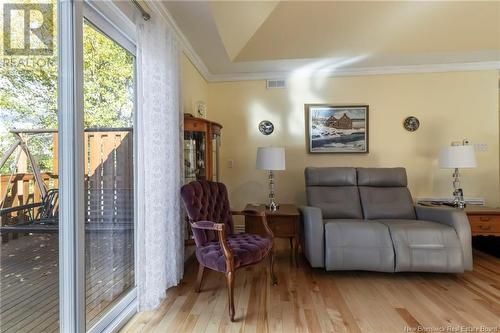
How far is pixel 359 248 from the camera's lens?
2428 mm

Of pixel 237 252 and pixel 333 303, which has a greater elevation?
pixel 237 252

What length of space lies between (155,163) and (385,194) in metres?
2.61

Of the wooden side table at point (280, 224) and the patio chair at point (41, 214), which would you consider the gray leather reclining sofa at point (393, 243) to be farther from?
the patio chair at point (41, 214)

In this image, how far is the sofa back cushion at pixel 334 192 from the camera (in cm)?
298

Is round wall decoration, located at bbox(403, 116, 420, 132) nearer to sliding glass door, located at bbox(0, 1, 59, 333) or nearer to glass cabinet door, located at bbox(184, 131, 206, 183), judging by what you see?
glass cabinet door, located at bbox(184, 131, 206, 183)

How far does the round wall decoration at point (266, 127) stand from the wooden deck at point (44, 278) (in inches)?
93.1

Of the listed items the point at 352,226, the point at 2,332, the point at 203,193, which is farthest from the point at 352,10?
the point at 2,332

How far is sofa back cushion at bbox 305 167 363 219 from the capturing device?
9.78ft

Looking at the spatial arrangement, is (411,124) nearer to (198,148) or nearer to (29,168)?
(198,148)

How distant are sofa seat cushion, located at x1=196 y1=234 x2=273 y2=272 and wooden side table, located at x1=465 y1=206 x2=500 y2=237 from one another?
227 centimetres

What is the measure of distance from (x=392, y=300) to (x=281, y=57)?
2.82 meters

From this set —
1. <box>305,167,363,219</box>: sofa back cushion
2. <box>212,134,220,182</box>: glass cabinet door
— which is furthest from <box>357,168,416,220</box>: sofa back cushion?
<box>212,134,220,182</box>: glass cabinet door

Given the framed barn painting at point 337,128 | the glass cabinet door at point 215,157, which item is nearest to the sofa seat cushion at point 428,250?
the framed barn painting at point 337,128

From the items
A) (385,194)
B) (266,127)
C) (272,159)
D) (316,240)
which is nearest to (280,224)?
(316,240)
